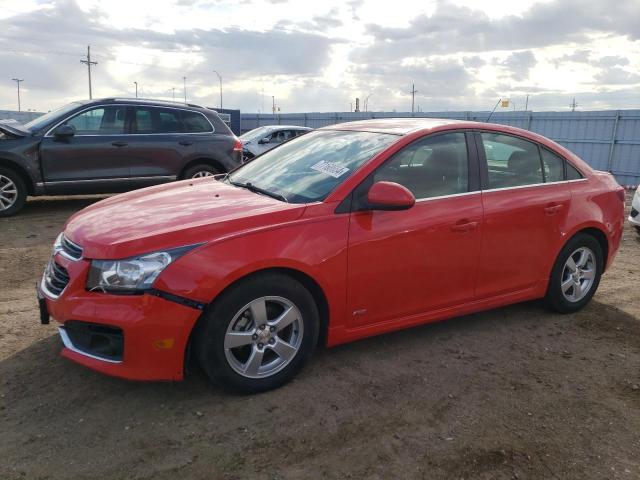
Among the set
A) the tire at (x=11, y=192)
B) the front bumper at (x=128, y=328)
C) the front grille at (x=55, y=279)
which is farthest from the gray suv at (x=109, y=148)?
the front bumper at (x=128, y=328)

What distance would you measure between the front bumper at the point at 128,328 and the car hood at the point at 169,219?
0.22 meters

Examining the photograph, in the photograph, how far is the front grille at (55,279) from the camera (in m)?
3.17

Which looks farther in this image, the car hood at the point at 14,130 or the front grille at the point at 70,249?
the car hood at the point at 14,130

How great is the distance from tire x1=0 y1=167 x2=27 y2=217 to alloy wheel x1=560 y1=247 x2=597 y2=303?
7.45m

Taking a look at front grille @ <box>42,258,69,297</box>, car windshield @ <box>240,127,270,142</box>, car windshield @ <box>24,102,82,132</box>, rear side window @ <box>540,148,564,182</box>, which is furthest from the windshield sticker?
car windshield @ <box>240,127,270,142</box>

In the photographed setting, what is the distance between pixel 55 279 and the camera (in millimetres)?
3273

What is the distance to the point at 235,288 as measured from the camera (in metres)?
3.06

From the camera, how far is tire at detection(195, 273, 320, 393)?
3049 millimetres

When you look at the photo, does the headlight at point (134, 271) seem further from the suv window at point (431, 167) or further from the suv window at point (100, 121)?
the suv window at point (100, 121)

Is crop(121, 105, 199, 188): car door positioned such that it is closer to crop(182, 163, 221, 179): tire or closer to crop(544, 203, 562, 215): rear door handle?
crop(182, 163, 221, 179): tire

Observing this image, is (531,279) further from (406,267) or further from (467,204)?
(406,267)

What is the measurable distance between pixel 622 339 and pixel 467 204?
5.79 feet

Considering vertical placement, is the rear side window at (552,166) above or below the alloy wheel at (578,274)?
above

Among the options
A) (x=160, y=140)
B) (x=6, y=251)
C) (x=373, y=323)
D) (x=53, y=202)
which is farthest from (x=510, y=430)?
(x=53, y=202)
